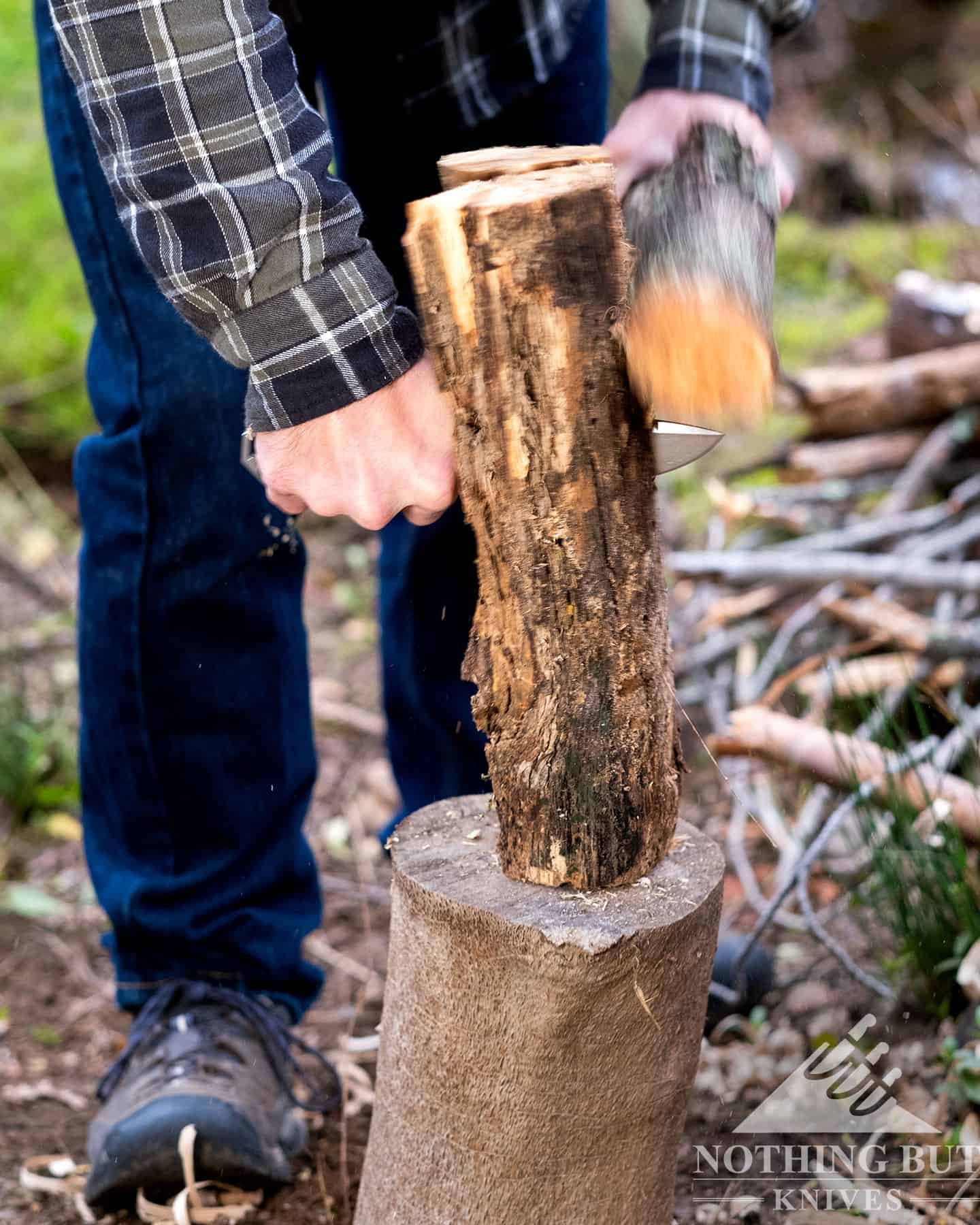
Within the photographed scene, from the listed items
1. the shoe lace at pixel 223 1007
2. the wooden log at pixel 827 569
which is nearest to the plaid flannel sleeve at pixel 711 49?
the wooden log at pixel 827 569

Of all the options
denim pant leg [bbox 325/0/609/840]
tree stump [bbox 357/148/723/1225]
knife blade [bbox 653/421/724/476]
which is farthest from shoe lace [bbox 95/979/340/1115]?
knife blade [bbox 653/421/724/476]

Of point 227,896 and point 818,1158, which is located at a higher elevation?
point 227,896

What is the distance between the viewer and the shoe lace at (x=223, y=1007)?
1.75 metres

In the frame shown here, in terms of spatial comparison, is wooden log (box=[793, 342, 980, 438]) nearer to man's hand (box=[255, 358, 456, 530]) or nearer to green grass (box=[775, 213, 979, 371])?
green grass (box=[775, 213, 979, 371])

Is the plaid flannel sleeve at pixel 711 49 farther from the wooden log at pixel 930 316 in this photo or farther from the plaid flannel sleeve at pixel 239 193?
the wooden log at pixel 930 316

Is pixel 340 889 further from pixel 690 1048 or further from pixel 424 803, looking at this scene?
pixel 690 1048

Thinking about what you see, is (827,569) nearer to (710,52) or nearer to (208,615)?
(710,52)

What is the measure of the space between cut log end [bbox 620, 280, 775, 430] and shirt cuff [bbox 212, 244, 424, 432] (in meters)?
0.26

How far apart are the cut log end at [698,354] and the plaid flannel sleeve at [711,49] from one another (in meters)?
0.65

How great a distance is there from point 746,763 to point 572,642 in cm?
138

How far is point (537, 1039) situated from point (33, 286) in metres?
4.20

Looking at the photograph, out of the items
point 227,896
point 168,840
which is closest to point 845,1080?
point 227,896

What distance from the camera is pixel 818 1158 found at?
1.64 m

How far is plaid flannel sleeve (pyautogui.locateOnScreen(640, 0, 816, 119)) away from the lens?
1.62 m
